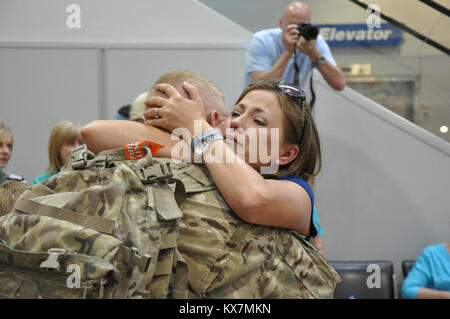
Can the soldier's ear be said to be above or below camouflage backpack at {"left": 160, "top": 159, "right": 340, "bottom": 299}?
above

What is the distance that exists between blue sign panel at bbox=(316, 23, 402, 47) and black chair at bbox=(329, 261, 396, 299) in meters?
1.60

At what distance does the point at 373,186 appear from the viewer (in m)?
3.32

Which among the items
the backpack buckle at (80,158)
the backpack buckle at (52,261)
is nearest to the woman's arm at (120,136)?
the backpack buckle at (80,158)

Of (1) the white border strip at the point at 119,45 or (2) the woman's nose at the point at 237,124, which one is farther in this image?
(1) the white border strip at the point at 119,45

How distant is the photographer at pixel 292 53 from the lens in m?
2.88

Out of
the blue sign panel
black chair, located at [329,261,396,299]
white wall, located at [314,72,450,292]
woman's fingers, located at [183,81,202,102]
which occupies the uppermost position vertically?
the blue sign panel

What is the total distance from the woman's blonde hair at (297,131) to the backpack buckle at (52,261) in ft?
2.04

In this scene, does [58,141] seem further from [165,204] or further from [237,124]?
[165,204]

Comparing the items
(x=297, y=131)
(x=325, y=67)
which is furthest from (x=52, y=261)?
(x=325, y=67)

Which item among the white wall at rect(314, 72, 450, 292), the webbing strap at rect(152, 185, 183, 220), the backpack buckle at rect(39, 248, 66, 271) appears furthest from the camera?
the white wall at rect(314, 72, 450, 292)

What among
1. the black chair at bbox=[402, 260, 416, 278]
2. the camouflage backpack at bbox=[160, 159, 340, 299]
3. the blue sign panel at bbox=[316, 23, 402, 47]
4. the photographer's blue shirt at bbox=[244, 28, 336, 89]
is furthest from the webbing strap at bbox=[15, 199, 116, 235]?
the blue sign panel at bbox=[316, 23, 402, 47]

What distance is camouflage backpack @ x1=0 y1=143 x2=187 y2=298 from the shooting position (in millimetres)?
845

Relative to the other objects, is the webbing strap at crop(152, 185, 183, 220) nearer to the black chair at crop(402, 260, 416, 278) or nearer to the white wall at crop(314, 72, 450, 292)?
the white wall at crop(314, 72, 450, 292)

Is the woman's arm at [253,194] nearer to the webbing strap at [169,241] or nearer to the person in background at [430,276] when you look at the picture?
the webbing strap at [169,241]
